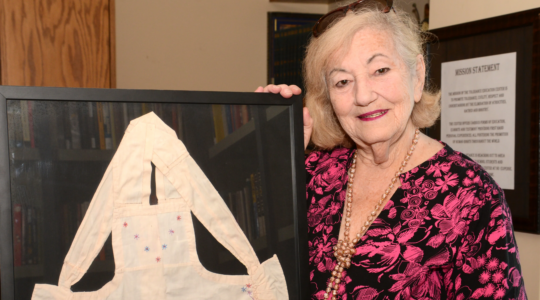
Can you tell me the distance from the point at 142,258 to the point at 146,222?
0.24ft

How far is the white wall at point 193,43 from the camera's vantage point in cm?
A: 304

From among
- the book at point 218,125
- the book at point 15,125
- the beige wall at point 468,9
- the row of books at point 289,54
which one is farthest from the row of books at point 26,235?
the row of books at point 289,54

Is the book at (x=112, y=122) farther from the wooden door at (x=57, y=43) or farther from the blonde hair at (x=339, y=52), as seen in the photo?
the wooden door at (x=57, y=43)

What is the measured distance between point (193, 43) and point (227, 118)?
2.39m

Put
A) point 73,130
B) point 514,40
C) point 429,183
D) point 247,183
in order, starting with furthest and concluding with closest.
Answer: point 514,40 < point 429,183 < point 247,183 < point 73,130

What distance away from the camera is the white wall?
3.04 meters

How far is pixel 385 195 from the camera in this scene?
118cm

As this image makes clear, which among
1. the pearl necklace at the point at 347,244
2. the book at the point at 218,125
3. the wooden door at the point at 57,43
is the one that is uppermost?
the wooden door at the point at 57,43

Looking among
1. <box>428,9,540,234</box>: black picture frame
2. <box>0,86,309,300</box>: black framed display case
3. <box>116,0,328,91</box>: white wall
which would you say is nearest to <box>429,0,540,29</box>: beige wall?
<box>428,9,540,234</box>: black picture frame

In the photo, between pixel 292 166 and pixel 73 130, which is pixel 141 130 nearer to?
pixel 73 130

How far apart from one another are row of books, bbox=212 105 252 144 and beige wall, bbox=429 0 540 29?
1152mm

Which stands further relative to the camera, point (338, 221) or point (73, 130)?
point (338, 221)

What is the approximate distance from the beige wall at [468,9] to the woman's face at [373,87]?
0.69m

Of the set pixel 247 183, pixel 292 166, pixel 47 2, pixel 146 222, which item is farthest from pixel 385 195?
pixel 47 2
